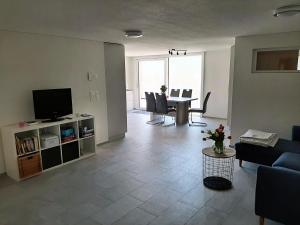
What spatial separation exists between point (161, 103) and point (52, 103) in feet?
11.5

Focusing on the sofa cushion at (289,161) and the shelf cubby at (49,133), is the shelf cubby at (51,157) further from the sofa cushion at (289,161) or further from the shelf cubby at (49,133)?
the sofa cushion at (289,161)

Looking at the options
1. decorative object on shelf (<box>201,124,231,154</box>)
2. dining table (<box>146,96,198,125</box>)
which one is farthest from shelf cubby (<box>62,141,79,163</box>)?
dining table (<box>146,96,198,125</box>)

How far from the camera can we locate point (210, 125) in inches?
268

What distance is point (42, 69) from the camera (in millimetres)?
3904

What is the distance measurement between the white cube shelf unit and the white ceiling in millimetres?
1537

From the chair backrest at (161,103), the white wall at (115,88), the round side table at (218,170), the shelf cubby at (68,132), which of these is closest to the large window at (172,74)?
the chair backrest at (161,103)

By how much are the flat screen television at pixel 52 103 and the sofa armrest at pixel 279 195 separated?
3.26 meters

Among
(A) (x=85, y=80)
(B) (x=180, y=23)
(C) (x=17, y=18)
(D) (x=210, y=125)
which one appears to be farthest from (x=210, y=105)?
(C) (x=17, y=18)

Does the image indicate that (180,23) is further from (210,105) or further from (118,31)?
(210,105)

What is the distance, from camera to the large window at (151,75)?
8938 millimetres

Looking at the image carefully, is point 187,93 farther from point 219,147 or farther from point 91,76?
point 219,147

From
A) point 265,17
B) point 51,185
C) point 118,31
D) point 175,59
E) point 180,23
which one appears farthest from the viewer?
point 175,59

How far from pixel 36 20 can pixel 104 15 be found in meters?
0.92

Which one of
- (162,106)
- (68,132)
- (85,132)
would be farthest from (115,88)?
(162,106)
